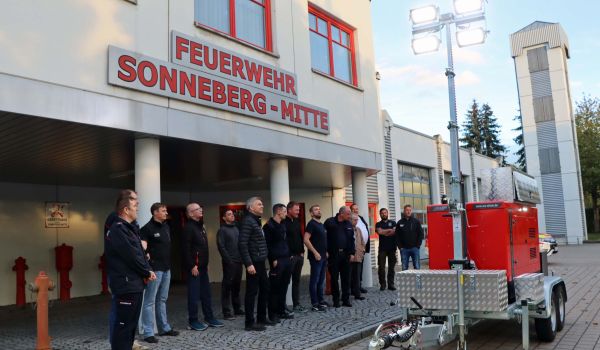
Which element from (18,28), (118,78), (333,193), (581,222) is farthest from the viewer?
(581,222)

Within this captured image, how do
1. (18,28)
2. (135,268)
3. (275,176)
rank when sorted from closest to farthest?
(135,268)
(18,28)
(275,176)

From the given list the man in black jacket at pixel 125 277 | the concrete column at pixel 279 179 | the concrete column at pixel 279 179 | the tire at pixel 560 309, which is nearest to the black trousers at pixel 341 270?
the concrete column at pixel 279 179

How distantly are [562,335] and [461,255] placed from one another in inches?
91.9

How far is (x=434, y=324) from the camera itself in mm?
6113

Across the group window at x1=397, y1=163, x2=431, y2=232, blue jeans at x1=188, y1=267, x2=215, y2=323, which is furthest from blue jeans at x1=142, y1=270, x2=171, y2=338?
window at x1=397, y1=163, x2=431, y2=232

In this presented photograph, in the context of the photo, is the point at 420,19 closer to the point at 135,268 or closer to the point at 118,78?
the point at 118,78

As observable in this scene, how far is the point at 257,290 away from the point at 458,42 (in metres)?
4.51

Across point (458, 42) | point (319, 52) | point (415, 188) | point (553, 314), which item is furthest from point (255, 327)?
point (415, 188)

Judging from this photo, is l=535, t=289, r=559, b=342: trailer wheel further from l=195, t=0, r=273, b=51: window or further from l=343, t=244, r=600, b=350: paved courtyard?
l=195, t=0, r=273, b=51: window

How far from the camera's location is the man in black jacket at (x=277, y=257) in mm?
8375

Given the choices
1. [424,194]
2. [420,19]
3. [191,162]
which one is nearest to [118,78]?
[191,162]

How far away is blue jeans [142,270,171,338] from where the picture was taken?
7039mm

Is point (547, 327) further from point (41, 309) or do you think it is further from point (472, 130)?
point (472, 130)

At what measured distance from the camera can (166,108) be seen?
7531mm
